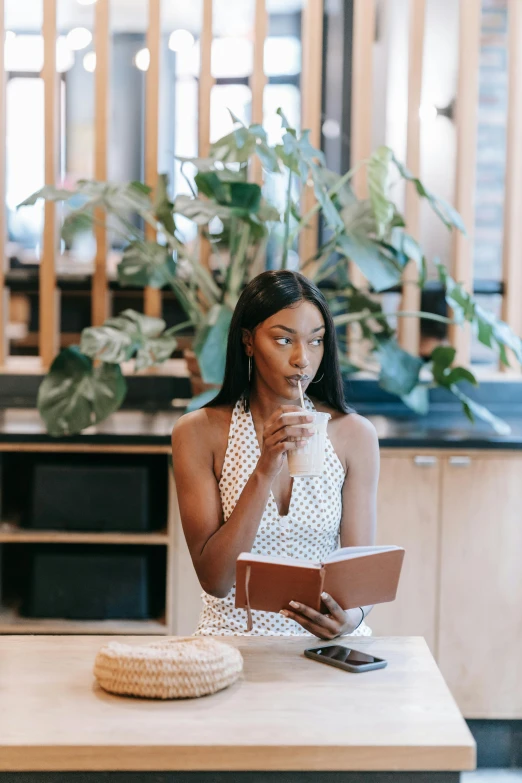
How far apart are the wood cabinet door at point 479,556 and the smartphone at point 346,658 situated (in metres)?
1.43

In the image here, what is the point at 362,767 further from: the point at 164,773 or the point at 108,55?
the point at 108,55

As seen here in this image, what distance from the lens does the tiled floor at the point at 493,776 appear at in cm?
280

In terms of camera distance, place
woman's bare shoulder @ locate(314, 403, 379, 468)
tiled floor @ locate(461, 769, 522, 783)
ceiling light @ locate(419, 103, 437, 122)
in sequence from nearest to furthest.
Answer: woman's bare shoulder @ locate(314, 403, 379, 468)
tiled floor @ locate(461, 769, 522, 783)
ceiling light @ locate(419, 103, 437, 122)

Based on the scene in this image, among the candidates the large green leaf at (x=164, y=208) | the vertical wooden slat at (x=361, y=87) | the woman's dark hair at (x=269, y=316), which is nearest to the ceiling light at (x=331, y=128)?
the vertical wooden slat at (x=361, y=87)

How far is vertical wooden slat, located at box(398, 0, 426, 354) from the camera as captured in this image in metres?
3.44

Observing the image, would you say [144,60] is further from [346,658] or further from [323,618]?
[346,658]

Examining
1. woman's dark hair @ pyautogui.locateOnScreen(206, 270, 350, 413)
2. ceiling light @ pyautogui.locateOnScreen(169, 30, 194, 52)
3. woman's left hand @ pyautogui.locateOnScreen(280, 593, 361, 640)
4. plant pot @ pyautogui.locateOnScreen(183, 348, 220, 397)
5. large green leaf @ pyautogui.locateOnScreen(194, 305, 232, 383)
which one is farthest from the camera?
ceiling light @ pyautogui.locateOnScreen(169, 30, 194, 52)

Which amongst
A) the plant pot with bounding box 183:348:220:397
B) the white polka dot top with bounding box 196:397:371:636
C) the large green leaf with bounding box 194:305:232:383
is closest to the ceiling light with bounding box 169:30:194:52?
the plant pot with bounding box 183:348:220:397

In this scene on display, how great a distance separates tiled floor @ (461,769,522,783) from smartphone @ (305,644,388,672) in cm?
153

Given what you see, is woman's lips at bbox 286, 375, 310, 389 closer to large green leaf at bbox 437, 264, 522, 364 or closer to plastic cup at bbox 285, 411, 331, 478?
plastic cup at bbox 285, 411, 331, 478

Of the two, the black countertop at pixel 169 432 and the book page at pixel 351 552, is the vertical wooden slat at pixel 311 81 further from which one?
the book page at pixel 351 552

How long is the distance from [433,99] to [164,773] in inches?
132

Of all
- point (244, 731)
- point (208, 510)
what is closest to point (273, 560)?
point (244, 731)

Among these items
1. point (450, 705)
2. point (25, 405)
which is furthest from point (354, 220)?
point (450, 705)
